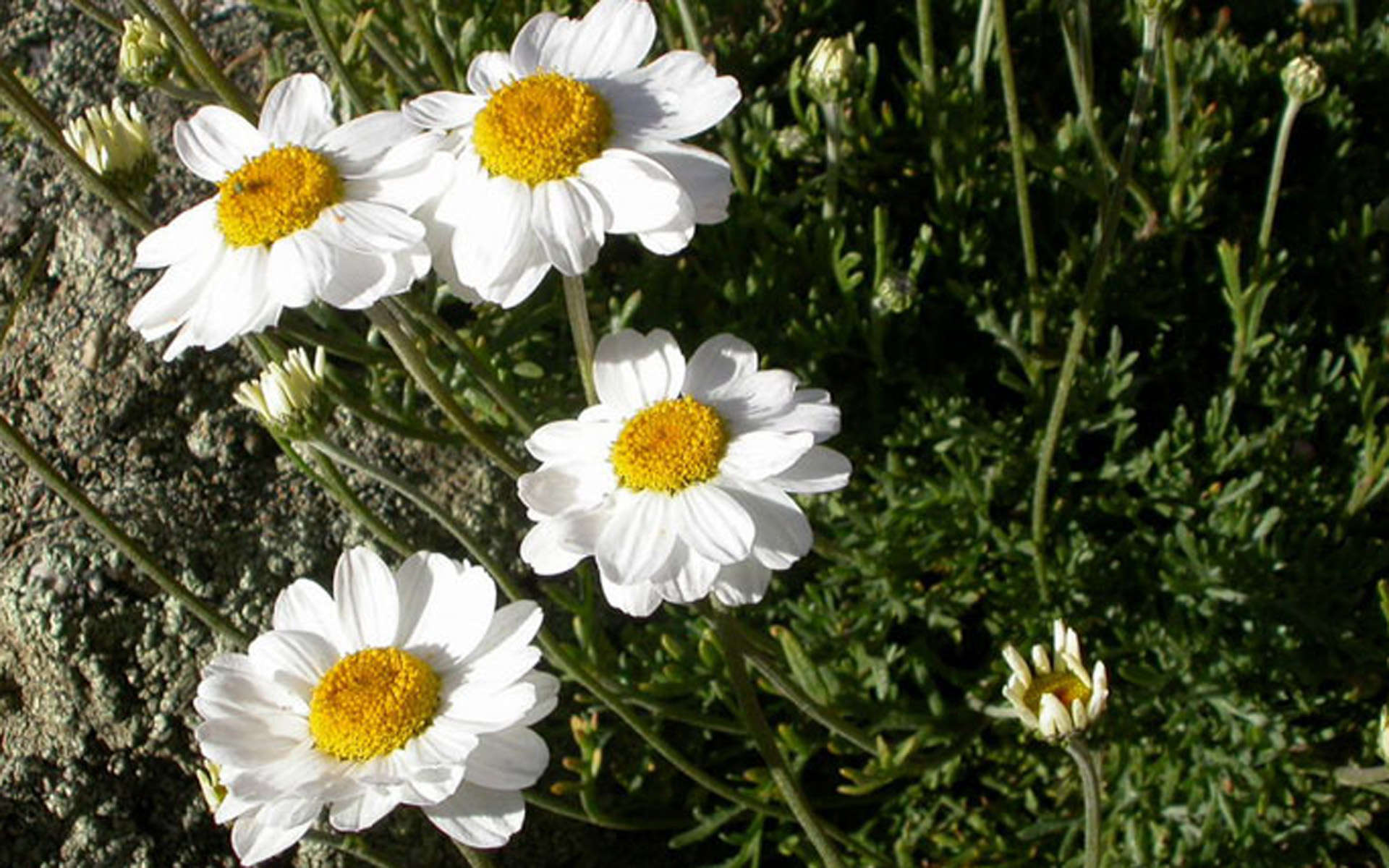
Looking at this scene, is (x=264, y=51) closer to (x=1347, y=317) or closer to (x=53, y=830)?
(x=53, y=830)

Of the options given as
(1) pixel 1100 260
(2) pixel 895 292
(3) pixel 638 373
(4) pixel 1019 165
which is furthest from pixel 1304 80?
(3) pixel 638 373

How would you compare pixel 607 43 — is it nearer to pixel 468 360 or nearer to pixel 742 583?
pixel 468 360

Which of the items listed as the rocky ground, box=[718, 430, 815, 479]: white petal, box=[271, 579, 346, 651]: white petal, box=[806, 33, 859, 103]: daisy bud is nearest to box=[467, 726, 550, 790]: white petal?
box=[271, 579, 346, 651]: white petal

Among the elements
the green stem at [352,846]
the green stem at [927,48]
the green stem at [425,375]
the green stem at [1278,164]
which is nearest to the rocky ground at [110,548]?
the green stem at [352,846]

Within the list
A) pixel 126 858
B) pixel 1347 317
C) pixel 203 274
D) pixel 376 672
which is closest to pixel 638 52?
pixel 203 274

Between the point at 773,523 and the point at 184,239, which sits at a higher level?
the point at 184,239

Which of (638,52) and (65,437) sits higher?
(638,52)

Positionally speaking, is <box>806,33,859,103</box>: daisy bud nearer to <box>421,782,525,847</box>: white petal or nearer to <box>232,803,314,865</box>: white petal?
<box>421,782,525,847</box>: white petal
